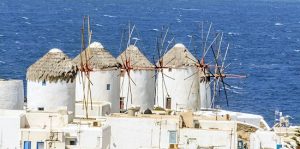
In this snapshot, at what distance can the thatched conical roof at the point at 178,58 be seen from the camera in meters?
69.9

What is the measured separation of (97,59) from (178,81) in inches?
224

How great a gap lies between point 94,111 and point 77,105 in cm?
116

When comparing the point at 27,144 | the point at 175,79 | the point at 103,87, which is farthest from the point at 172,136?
the point at 175,79

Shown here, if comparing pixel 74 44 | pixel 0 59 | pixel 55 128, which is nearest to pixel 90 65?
pixel 55 128

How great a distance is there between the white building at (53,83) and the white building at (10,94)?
2.08 feet

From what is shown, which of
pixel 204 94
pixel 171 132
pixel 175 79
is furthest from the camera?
pixel 204 94

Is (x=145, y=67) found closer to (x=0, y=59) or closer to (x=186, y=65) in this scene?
(x=186, y=65)

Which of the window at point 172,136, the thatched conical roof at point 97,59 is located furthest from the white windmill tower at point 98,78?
the window at point 172,136

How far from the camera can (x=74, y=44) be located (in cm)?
18162

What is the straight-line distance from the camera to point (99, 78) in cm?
6575

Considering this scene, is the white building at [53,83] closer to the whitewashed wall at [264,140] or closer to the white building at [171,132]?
the white building at [171,132]

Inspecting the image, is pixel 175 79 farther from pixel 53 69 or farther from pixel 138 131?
pixel 138 131

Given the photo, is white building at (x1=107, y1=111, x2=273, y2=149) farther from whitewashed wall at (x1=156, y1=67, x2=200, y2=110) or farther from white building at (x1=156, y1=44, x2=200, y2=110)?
white building at (x1=156, y1=44, x2=200, y2=110)

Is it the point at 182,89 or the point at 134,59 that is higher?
the point at 134,59
